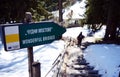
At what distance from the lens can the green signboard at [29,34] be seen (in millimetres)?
4176

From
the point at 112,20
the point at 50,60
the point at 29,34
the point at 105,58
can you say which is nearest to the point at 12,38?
the point at 29,34

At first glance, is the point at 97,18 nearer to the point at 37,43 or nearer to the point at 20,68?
the point at 20,68

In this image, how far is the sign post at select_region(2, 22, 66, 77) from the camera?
13.7ft

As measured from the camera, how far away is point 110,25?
1884cm

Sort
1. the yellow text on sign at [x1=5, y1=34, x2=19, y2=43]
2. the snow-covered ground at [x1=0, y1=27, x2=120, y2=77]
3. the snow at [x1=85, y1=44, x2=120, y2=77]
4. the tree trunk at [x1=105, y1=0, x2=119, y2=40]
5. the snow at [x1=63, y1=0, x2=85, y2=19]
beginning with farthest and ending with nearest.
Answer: the snow at [x1=63, y1=0, x2=85, y2=19] < the tree trunk at [x1=105, y1=0, x2=119, y2=40] < the snow-covered ground at [x1=0, y1=27, x2=120, y2=77] < the snow at [x1=85, y1=44, x2=120, y2=77] < the yellow text on sign at [x1=5, y1=34, x2=19, y2=43]

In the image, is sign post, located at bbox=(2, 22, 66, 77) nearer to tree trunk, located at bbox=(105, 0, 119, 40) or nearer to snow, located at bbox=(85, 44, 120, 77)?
snow, located at bbox=(85, 44, 120, 77)

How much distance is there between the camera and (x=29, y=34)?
4.39 m

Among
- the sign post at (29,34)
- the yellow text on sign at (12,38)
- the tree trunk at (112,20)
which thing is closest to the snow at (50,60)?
the tree trunk at (112,20)

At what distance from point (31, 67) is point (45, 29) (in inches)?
26.4

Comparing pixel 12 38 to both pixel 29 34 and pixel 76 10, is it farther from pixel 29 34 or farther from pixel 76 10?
pixel 76 10

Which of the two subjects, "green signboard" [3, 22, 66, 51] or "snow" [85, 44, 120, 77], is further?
"snow" [85, 44, 120, 77]

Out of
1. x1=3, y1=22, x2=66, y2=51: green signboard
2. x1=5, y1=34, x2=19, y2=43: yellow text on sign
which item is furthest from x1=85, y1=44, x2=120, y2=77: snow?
x1=5, y1=34, x2=19, y2=43: yellow text on sign

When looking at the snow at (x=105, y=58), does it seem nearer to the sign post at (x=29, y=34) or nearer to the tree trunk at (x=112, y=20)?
the tree trunk at (x=112, y=20)

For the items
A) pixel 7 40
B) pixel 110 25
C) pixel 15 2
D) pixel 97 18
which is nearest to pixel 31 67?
pixel 7 40
